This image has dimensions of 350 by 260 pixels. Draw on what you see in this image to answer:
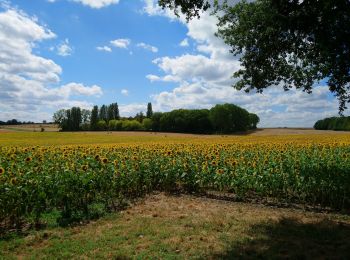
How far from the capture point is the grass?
6.91 meters

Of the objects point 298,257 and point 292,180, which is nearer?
point 298,257

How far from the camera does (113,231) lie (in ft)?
26.8

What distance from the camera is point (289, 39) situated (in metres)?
12.7

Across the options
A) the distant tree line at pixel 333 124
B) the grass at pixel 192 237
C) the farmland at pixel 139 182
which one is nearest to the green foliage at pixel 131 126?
the distant tree line at pixel 333 124

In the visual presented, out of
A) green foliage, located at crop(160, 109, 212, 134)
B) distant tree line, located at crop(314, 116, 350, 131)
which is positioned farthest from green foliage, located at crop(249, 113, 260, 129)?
distant tree line, located at crop(314, 116, 350, 131)

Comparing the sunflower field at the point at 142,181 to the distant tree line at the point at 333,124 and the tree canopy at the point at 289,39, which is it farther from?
the distant tree line at the point at 333,124

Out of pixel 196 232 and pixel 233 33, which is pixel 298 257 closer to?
pixel 196 232

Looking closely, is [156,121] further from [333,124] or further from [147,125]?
[333,124]

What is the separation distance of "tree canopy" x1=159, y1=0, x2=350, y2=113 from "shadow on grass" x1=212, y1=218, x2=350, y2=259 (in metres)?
5.19

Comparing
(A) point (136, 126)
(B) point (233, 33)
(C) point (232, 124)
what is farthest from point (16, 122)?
(B) point (233, 33)

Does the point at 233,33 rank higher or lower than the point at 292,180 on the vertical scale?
higher

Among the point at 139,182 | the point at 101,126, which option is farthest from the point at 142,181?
the point at 101,126

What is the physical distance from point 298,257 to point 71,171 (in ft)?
19.6

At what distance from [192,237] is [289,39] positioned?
25.3 feet
